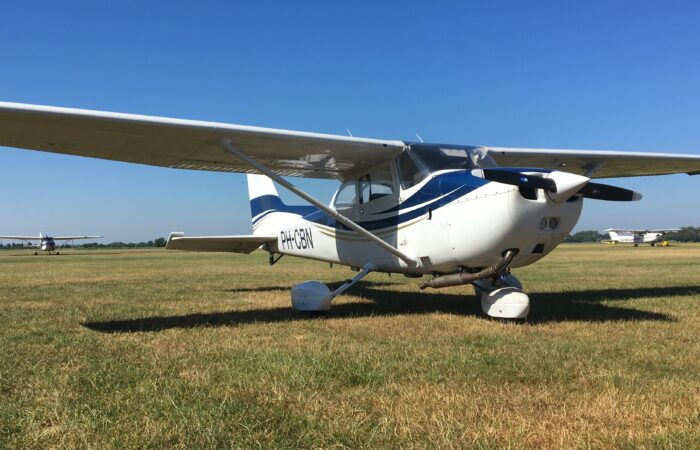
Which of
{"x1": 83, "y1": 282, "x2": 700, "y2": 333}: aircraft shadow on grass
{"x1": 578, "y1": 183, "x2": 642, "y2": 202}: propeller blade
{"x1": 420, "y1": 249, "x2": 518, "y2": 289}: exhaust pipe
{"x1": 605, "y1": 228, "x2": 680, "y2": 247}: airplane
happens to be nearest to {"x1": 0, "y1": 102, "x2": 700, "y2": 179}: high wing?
{"x1": 420, "y1": 249, "x2": 518, "y2": 289}: exhaust pipe

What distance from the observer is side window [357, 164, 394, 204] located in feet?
25.2

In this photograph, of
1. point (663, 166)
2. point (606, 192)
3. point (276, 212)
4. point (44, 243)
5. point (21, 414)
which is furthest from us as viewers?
point (44, 243)

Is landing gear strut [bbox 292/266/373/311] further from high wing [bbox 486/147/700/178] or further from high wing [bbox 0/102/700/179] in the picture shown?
high wing [bbox 486/147/700/178]

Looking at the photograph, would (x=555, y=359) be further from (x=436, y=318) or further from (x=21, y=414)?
(x=21, y=414)

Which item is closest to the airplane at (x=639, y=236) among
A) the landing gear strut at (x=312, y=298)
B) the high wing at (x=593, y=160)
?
the high wing at (x=593, y=160)

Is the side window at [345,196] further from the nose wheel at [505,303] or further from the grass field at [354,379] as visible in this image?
the nose wheel at [505,303]

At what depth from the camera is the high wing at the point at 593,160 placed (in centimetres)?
873

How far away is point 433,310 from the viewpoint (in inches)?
299

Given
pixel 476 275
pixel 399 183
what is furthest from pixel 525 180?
pixel 399 183

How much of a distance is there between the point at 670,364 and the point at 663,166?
745 cm

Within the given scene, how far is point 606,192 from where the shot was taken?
19.1 feet

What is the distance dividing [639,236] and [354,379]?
3094 inches

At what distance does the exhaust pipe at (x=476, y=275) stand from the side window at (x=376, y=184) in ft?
5.20

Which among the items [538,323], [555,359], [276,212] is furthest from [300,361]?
[276,212]
